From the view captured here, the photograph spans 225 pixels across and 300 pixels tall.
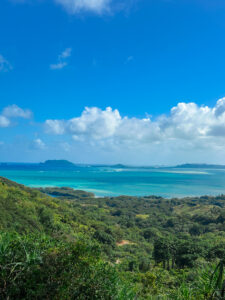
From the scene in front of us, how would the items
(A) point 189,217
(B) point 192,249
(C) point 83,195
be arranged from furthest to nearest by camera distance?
(C) point 83,195 → (A) point 189,217 → (B) point 192,249

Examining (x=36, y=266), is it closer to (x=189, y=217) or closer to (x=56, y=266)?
(x=56, y=266)

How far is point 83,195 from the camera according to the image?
97312 millimetres

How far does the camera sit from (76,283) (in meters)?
4.97

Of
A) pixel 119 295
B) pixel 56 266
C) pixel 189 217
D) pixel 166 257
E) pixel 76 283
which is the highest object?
pixel 56 266

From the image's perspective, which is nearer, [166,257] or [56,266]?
[56,266]

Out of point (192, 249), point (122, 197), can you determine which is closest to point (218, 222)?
point (192, 249)

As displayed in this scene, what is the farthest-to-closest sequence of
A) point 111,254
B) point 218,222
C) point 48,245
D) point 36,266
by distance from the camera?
point 218,222 < point 111,254 < point 48,245 < point 36,266

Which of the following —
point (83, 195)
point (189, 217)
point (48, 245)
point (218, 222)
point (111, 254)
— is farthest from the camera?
point (83, 195)

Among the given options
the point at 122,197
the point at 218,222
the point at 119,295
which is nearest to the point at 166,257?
the point at 119,295

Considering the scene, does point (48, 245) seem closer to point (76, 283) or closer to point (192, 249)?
point (76, 283)

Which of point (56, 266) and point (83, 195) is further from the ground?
point (56, 266)

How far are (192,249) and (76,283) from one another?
74.1ft

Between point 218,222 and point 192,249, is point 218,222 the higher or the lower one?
the lower one

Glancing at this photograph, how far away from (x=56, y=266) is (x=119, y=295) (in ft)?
5.46
